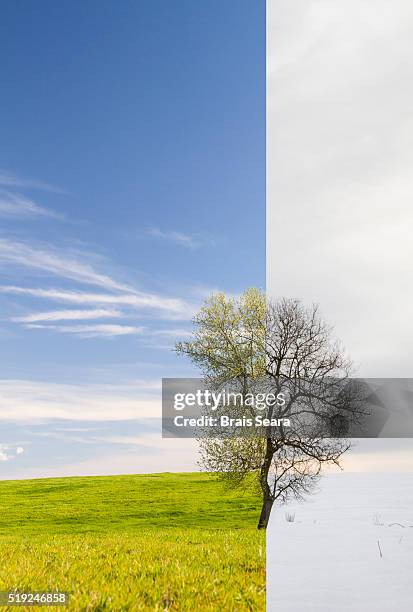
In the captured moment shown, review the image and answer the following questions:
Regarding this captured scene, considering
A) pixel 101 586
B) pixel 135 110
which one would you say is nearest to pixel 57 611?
pixel 101 586

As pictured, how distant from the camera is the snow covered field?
4777mm

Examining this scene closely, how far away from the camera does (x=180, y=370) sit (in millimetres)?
5414

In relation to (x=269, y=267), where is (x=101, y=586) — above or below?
below

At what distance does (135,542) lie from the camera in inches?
215

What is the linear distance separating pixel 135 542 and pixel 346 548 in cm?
198

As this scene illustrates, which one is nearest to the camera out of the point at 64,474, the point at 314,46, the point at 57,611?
the point at 57,611

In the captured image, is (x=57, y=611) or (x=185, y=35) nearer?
(x=57, y=611)

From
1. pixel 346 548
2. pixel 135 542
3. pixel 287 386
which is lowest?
pixel 346 548

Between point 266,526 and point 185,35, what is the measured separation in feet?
16.4

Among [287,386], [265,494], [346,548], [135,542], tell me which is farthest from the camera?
[265,494]

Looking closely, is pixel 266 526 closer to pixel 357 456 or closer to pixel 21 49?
pixel 357 456

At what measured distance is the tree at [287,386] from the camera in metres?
5.89
